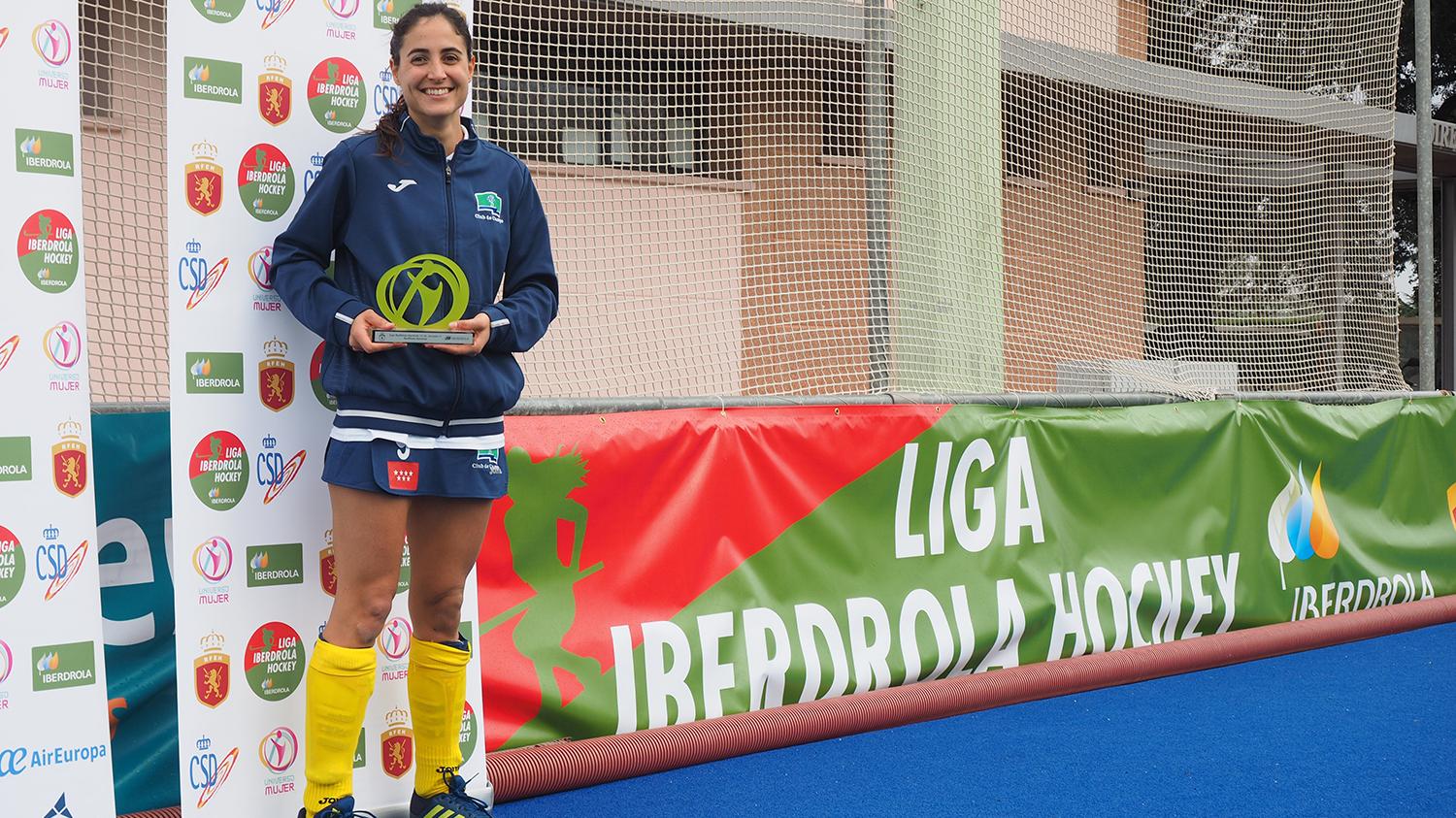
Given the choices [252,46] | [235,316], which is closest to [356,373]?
[235,316]

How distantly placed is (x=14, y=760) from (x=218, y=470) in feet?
2.37

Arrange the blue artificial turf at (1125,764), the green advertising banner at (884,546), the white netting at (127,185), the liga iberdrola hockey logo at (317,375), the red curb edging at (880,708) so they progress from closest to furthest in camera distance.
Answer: the liga iberdrola hockey logo at (317,375), the blue artificial turf at (1125,764), the red curb edging at (880,708), the green advertising banner at (884,546), the white netting at (127,185)

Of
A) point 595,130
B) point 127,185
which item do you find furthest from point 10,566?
point 595,130

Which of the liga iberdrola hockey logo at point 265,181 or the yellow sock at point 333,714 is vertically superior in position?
the liga iberdrola hockey logo at point 265,181

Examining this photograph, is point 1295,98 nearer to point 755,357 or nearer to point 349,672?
point 755,357

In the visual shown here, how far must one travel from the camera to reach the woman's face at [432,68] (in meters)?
2.88

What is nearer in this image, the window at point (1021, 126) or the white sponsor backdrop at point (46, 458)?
the white sponsor backdrop at point (46, 458)

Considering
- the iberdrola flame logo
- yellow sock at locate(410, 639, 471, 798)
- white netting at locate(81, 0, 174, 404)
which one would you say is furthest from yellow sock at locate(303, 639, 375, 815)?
the iberdrola flame logo

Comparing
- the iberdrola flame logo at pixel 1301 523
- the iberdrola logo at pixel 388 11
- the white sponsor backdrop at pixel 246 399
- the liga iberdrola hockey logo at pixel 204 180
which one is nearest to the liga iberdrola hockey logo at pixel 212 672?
the white sponsor backdrop at pixel 246 399

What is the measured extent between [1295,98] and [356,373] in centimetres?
591

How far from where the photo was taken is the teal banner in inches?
130

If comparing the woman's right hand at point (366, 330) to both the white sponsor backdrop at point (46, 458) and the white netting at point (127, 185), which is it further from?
the white netting at point (127, 185)

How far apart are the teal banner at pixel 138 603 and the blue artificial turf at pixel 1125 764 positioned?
2.95 feet

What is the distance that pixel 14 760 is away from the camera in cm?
269
